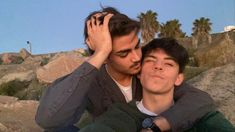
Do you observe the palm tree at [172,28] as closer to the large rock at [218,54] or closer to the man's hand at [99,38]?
the large rock at [218,54]

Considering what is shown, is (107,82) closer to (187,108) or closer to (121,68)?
(121,68)

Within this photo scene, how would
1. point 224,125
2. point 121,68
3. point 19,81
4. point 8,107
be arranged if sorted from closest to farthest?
1. point 224,125
2. point 121,68
3. point 8,107
4. point 19,81

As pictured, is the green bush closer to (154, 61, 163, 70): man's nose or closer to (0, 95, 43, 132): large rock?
(0, 95, 43, 132): large rock

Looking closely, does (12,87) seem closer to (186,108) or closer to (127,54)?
(127,54)

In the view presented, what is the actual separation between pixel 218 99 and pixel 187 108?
4.97 metres

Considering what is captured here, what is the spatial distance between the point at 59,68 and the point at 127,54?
1453 centimetres

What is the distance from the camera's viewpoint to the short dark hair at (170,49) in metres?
3.52

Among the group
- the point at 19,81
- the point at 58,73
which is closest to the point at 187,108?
the point at 58,73

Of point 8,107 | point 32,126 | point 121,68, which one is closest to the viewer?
point 121,68

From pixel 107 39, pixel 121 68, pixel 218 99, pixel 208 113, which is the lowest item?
pixel 218 99

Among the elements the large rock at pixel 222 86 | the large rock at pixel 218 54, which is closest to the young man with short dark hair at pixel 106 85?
the large rock at pixel 222 86

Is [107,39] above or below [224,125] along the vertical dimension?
above

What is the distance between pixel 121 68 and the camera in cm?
380

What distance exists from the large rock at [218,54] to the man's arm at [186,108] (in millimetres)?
10331
